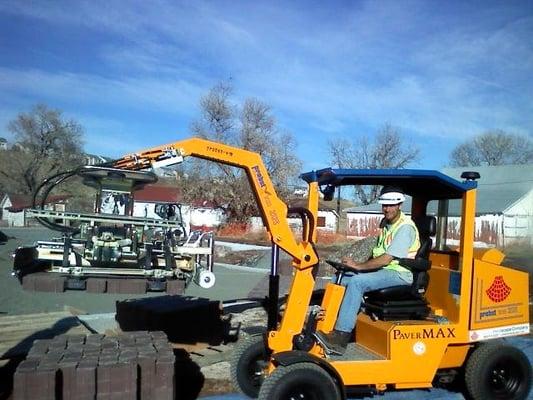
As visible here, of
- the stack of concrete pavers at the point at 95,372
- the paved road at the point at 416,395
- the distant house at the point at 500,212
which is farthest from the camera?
the distant house at the point at 500,212

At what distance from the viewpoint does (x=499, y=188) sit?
1736 inches

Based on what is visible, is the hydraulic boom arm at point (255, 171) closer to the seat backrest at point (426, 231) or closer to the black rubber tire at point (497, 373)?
the seat backrest at point (426, 231)

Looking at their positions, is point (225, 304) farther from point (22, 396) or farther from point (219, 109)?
point (219, 109)

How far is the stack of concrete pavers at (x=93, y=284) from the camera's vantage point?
5543 millimetres

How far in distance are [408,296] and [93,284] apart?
3.30m

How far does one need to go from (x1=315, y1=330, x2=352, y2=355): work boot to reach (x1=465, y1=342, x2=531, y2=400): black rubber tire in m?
1.31

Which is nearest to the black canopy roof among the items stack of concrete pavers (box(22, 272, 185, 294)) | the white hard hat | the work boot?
the white hard hat

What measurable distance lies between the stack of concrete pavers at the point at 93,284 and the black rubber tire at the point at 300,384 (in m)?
2.06

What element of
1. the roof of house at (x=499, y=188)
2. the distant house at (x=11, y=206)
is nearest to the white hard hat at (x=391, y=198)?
the roof of house at (x=499, y=188)

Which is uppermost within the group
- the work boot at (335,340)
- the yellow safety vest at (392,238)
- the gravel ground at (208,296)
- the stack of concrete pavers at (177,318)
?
the yellow safety vest at (392,238)

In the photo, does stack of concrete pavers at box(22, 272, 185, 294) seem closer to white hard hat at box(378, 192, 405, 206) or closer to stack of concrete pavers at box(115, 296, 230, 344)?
stack of concrete pavers at box(115, 296, 230, 344)

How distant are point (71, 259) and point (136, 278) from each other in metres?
0.76

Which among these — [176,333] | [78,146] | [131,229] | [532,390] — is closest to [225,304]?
[176,333]

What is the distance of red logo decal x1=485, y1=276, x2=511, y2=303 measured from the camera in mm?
5242
